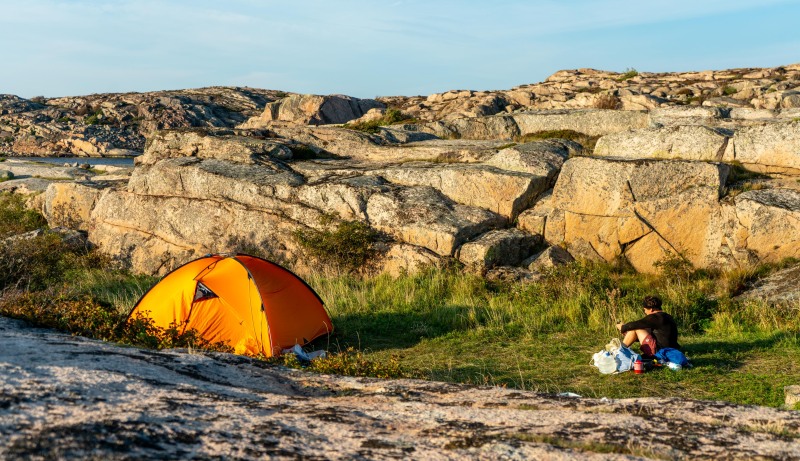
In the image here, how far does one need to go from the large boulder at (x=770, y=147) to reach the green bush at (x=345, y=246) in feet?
32.2

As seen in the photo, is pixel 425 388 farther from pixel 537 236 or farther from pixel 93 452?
pixel 537 236

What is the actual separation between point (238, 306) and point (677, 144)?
40.6ft

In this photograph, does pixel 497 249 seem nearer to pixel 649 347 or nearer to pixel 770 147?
pixel 649 347

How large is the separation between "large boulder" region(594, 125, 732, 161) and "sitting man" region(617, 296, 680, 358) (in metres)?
8.74

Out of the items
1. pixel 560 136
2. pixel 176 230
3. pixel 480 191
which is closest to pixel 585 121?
pixel 560 136

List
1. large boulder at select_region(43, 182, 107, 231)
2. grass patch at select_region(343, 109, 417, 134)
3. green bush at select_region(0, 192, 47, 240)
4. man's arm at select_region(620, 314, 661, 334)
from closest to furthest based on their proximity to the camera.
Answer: man's arm at select_region(620, 314, 661, 334), large boulder at select_region(43, 182, 107, 231), green bush at select_region(0, 192, 47, 240), grass patch at select_region(343, 109, 417, 134)

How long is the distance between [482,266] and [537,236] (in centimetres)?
220

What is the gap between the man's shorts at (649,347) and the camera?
1183cm

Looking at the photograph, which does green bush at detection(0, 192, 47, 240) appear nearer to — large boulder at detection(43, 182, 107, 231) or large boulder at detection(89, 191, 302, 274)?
large boulder at detection(43, 182, 107, 231)

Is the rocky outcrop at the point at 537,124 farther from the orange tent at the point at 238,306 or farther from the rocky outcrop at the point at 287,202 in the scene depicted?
the orange tent at the point at 238,306

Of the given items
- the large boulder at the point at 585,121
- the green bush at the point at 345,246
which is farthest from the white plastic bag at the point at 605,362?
the large boulder at the point at 585,121

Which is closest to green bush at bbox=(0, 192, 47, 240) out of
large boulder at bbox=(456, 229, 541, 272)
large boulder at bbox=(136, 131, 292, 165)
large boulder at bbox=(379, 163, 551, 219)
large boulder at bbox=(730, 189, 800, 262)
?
large boulder at bbox=(136, 131, 292, 165)

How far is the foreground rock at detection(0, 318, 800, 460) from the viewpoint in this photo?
13.8ft

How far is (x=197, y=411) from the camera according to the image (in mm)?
4844
